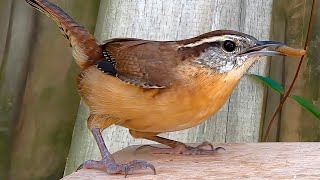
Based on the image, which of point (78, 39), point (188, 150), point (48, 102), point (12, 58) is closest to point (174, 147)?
point (188, 150)

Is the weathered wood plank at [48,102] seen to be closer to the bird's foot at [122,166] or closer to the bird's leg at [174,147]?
the bird's leg at [174,147]

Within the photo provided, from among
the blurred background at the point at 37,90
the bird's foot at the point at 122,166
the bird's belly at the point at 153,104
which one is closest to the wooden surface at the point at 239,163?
the bird's foot at the point at 122,166

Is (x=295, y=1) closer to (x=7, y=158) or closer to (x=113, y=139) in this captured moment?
(x=113, y=139)

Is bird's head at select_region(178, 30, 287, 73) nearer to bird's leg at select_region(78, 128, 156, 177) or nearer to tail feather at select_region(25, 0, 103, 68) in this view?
tail feather at select_region(25, 0, 103, 68)

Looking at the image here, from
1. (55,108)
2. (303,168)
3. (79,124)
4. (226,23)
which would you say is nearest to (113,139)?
(79,124)

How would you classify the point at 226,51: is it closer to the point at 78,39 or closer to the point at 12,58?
the point at 78,39

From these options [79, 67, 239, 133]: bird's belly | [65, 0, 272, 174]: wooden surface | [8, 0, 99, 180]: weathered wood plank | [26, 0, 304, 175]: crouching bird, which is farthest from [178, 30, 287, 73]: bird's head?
[8, 0, 99, 180]: weathered wood plank
